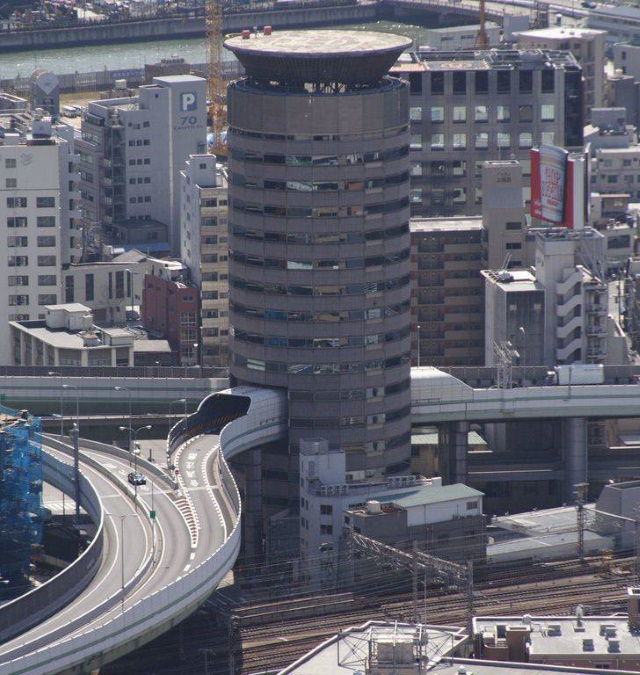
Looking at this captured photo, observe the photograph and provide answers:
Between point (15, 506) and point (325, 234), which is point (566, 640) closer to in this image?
point (15, 506)

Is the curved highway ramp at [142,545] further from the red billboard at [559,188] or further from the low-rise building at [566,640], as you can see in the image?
the red billboard at [559,188]

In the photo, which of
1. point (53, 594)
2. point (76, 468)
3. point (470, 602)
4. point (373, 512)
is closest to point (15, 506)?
point (76, 468)

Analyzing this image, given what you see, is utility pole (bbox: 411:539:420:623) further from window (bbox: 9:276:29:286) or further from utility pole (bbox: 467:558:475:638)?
window (bbox: 9:276:29:286)

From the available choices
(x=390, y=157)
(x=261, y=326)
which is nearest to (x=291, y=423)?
(x=261, y=326)

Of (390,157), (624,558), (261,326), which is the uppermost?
(390,157)

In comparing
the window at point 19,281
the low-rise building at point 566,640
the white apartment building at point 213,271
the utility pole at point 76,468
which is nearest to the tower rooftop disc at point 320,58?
the utility pole at point 76,468

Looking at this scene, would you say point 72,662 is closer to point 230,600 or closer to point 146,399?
point 230,600
